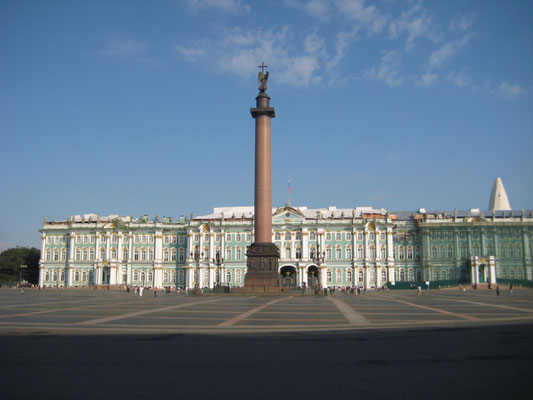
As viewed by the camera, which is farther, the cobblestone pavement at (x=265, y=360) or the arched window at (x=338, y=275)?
the arched window at (x=338, y=275)

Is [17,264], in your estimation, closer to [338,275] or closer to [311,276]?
[311,276]

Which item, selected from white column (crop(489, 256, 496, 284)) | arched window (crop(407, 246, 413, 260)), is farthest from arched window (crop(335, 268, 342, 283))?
white column (crop(489, 256, 496, 284))

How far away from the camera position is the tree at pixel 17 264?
113375 mm

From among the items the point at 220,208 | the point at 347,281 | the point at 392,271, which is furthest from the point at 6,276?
the point at 392,271

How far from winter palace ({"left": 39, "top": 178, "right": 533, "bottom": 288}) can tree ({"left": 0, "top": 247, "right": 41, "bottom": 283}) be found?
16533 millimetres

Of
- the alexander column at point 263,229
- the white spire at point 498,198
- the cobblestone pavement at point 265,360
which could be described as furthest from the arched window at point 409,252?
the cobblestone pavement at point 265,360

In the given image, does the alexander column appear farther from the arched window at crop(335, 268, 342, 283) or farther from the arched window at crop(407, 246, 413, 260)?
the arched window at crop(407, 246, 413, 260)

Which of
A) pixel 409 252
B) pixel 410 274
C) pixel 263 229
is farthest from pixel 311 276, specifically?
pixel 263 229

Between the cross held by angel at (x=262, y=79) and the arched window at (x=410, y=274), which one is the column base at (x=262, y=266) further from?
the arched window at (x=410, y=274)

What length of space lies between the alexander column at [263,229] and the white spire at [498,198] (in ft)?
292

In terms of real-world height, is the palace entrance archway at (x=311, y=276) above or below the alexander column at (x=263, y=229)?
below

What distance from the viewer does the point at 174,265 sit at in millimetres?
98375

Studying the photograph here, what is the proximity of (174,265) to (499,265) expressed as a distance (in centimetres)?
6188

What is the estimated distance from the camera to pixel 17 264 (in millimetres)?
113062
